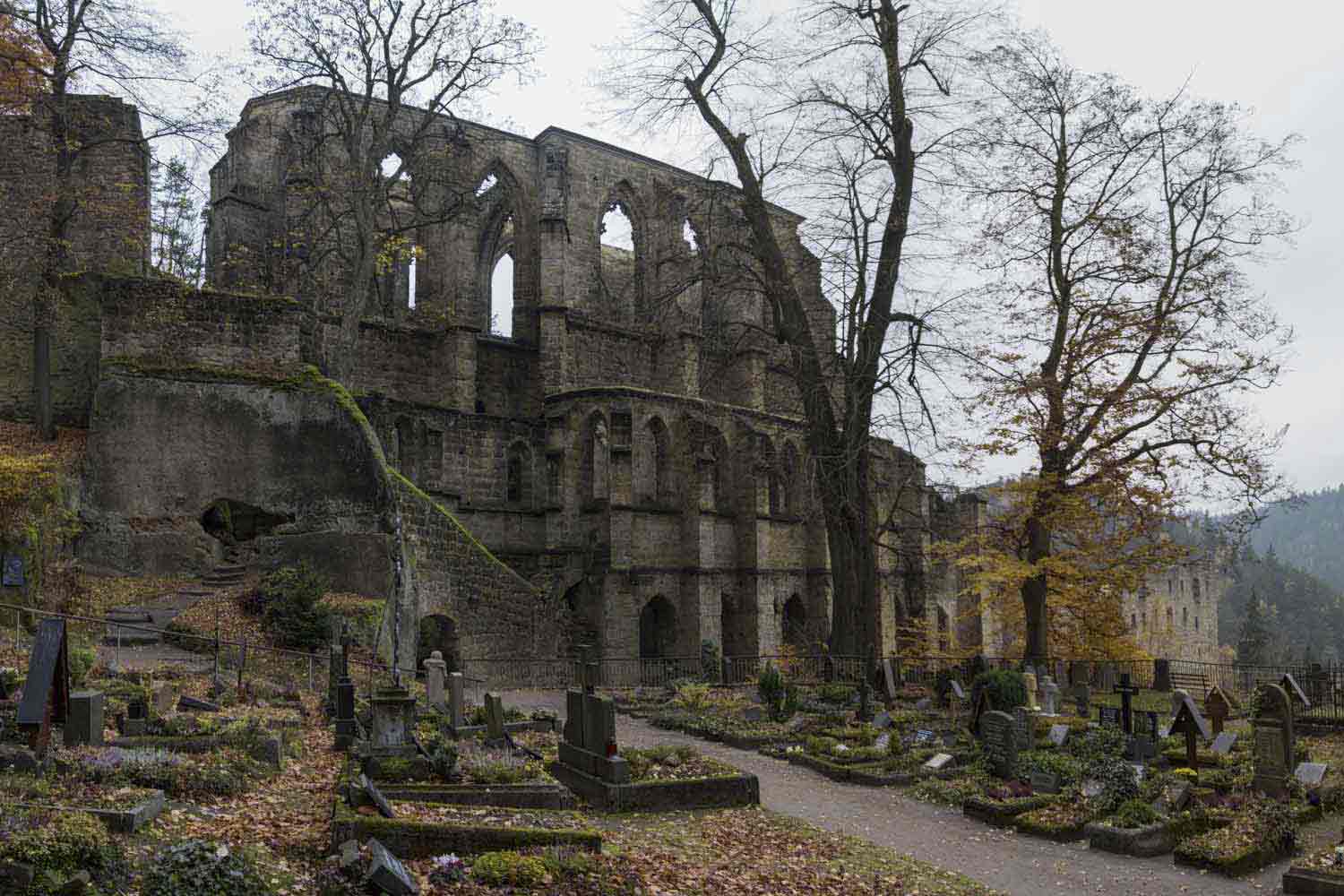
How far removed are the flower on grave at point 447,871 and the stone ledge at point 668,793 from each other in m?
3.52

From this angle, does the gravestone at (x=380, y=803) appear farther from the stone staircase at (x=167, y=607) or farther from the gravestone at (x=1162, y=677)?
the gravestone at (x=1162, y=677)

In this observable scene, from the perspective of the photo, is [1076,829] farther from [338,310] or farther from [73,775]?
[338,310]

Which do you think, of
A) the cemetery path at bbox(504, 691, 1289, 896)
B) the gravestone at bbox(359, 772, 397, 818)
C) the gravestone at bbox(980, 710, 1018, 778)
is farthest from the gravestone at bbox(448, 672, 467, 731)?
the gravestone at bbox(980, 710, 1018, 778)

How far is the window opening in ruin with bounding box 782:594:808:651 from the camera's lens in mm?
34031

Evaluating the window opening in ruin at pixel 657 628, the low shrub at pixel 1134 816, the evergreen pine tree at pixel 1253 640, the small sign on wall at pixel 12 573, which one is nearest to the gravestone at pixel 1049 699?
the low shrub at pixel 1134 816

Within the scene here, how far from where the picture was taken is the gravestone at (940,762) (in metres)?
12.4

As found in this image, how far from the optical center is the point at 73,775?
23.1ft

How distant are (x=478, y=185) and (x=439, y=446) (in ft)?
28.3

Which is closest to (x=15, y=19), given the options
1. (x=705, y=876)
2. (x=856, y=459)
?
(x=856, y=459)

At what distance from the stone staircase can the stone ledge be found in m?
7.78

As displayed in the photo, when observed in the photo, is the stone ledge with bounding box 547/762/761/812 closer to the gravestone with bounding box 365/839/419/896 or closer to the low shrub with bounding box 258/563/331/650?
the gravestone with bounding box 365/839/419/896

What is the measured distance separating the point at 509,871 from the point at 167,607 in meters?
13.1

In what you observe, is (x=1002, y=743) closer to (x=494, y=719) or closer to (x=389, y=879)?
(x=494, y=719)

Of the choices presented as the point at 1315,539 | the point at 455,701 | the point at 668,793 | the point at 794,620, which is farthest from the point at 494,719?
the point at 1315,539
